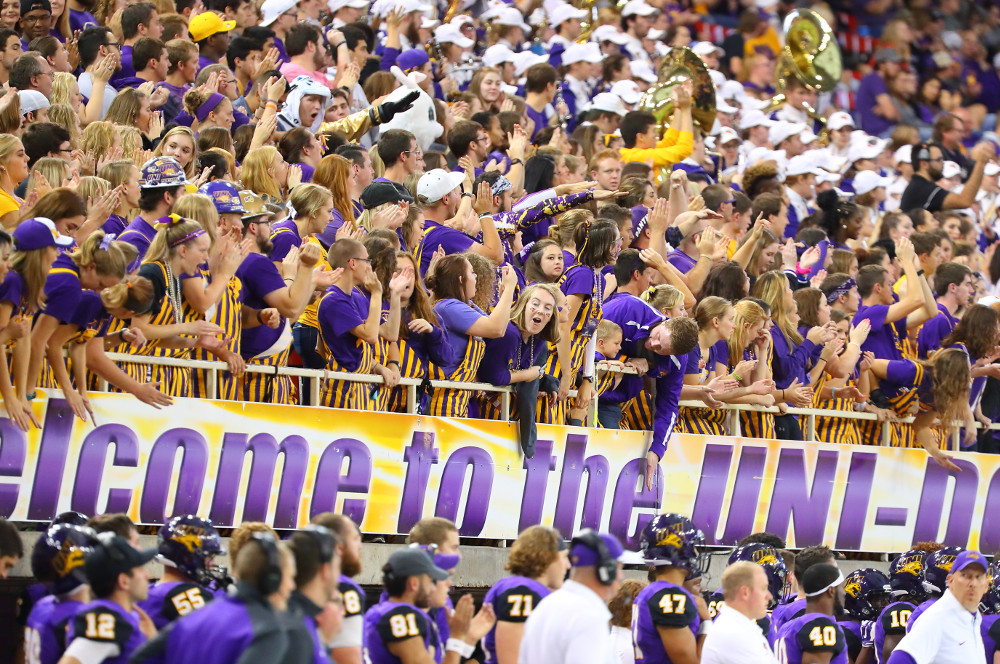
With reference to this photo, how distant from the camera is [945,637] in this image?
9.73 m

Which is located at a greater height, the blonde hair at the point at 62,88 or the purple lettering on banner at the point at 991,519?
the blonde hair at the point at 62,88

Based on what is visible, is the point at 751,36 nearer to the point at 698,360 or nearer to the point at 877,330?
the point at 877,330

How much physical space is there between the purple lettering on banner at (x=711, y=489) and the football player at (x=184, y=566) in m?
4.61

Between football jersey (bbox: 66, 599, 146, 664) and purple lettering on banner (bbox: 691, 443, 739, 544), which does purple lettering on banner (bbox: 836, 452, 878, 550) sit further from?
football jersey (bbox: 66, 599, 146, 664)

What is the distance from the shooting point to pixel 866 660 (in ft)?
36.0

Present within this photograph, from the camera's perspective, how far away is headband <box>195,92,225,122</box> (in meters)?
12.3

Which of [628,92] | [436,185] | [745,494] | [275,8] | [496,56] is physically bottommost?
[745,494]

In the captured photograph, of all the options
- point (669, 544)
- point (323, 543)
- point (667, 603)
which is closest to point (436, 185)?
point (669, 544)

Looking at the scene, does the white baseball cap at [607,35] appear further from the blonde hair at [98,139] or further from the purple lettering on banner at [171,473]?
the purple lettering on banner at [171,473]

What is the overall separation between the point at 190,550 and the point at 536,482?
3446 mm

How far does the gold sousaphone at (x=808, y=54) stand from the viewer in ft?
71.5

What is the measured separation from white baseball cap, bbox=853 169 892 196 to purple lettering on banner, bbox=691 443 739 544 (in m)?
7.47

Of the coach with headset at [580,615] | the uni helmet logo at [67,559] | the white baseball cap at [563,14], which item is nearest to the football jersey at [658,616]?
the coach with headset at [580,615]

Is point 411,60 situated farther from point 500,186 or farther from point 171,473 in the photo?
point 171,473
